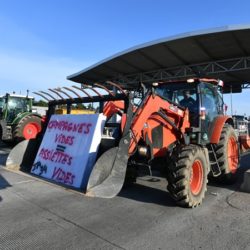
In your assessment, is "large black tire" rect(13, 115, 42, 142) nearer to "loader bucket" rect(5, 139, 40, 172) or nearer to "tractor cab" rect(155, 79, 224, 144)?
"loader bucket" rect(5, 139, 40, 172)

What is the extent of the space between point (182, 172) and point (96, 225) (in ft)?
5.62

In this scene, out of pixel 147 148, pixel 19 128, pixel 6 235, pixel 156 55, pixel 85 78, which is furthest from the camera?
pixel 85 78

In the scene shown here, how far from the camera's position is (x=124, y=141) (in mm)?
5625

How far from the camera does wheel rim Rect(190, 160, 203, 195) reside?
5938mm

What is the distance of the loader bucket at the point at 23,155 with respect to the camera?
27.3ft

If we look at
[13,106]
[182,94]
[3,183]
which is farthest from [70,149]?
[13,106]

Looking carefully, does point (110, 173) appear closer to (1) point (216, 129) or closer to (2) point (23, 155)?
(1) point (216, 129)

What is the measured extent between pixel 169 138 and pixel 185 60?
13.8 meters

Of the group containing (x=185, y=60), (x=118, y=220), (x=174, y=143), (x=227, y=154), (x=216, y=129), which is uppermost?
(x=185, y=60)

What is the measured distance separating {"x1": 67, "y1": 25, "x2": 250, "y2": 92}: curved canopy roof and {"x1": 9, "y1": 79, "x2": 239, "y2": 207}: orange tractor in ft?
21.3

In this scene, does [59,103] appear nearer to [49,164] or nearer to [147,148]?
[49,164]

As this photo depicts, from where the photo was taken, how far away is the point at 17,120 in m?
15.0

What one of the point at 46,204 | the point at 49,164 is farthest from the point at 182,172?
the point at 49,164

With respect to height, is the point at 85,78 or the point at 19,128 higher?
the point at 85,78
